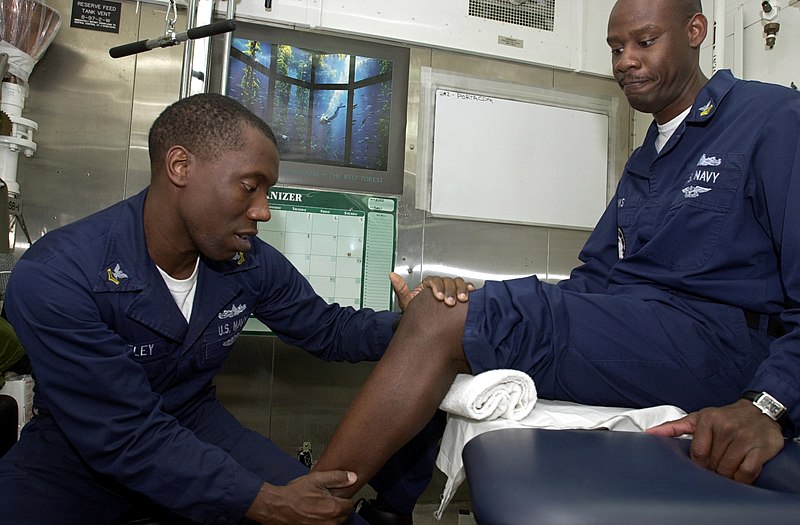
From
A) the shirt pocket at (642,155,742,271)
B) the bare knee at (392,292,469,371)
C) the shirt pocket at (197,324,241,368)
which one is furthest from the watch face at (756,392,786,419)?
the shirt pocket at (197,324,241,368)

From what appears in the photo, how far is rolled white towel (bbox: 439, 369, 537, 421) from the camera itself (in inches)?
32.9

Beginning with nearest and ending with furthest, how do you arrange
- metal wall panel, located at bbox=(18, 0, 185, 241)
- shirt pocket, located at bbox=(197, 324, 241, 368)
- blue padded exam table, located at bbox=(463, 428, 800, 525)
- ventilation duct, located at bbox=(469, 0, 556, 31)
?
blue padded exam table, located at bbox=(463, 428, 800, 525), shirt pocket, located at bbox=(197, 324, 241, 368), metal wall panel, located at bbox=(18, 0, 185, 241), ventilation duct, located at bbox=(469, 0, 556, 31)

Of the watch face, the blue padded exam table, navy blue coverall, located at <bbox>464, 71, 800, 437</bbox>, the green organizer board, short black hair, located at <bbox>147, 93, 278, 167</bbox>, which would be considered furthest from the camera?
the green organizer board

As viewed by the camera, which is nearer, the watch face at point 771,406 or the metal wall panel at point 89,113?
the watch face at point 771,406

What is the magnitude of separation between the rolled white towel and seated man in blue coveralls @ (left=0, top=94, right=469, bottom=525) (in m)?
0.14

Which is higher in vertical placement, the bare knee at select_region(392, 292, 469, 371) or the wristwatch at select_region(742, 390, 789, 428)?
the bare knee at select_region(392, 292, 469, 371)

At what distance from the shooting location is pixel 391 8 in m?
2.29

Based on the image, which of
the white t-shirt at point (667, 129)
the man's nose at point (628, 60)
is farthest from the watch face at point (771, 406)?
the man's nose at point (628, 60)

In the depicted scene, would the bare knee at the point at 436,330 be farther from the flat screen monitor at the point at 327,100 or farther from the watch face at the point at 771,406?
the flat screen monitor at the point at 327,100

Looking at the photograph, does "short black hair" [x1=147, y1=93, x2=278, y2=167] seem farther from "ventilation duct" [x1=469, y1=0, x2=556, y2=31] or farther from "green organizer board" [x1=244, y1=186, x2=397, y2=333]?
"ventilation duct" [x1=469, y1=0, x2=556, y2=31]

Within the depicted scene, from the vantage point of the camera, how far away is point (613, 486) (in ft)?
1.83

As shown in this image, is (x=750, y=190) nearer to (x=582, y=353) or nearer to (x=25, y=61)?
(x=582, y=353)

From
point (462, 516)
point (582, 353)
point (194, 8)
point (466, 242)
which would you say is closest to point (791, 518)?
point (582, 353)

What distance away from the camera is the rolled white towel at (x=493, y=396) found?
0.84 m
